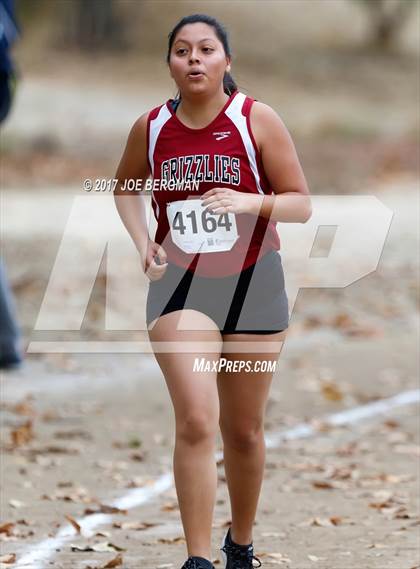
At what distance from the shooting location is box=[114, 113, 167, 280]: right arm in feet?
15.4

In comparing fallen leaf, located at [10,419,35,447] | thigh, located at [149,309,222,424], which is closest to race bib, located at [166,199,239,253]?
thigh, located at [149,309,222,424]

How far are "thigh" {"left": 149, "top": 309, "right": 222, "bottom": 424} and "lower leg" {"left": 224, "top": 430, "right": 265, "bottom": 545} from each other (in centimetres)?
38

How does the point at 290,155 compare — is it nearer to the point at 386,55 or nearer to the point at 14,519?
the point at 14,519

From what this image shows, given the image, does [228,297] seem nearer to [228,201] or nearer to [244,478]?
[228,201]

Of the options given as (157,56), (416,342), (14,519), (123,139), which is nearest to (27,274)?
(416,342)

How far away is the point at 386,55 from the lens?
4350 cm

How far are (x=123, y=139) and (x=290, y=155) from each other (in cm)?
2647

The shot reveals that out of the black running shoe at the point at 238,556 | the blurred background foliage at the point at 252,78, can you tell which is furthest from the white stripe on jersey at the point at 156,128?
the blurred background foliage at the point at 252,78

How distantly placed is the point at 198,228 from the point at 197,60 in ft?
1.87

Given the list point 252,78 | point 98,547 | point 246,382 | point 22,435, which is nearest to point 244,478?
point 246,382

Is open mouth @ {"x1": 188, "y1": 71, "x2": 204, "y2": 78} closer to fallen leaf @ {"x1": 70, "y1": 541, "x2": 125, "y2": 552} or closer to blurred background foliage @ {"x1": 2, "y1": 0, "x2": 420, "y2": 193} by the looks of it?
fallen leaf @ {"x1": 70, "y1": 541, "x2": 125, "y2": 552}

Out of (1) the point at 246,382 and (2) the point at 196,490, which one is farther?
(1) the point at 246,382

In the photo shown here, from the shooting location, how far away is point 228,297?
465cm

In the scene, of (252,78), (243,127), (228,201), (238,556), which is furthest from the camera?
(252,78)
